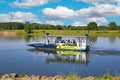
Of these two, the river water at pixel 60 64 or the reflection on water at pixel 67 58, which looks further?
the reflection on water at pixel 67 58

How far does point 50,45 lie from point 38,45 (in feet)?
8.76

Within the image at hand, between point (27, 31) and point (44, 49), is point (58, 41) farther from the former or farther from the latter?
point (27, 31)

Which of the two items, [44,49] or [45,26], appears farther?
[45,26]

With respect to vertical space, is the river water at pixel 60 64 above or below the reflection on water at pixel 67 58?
above

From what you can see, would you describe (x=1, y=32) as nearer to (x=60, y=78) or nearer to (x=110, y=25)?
(x=110, y=25)

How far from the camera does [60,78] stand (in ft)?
59.7

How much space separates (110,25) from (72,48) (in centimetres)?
14621

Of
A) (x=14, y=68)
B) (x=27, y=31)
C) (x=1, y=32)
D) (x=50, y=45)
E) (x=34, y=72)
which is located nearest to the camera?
(x=34, y=72)

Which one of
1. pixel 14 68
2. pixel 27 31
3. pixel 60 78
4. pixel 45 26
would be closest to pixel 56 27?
pixel 45 26

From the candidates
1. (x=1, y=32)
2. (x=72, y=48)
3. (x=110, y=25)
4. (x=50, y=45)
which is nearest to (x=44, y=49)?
(x=50, y=45)

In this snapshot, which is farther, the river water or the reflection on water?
the reflection on water

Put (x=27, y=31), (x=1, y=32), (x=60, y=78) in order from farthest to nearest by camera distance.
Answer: (x=1, y=32), (x=27, y=31), (x=60, y=78)

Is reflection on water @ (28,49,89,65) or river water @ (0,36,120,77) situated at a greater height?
river water @ (0,36,120,77)

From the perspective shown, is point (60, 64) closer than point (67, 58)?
Yes
